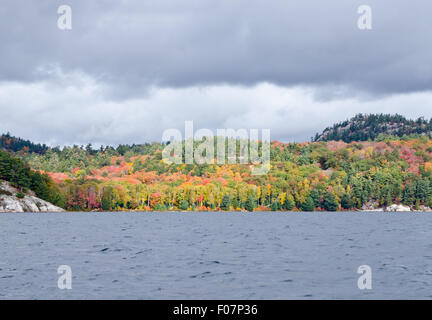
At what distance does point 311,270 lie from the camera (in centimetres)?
4934

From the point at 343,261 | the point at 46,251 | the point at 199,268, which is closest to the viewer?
the point at 199,268

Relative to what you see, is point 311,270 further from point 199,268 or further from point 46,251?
point 46,251

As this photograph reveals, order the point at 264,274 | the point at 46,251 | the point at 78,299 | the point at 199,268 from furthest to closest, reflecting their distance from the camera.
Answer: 1. the point at 46,251
2. the point at 199,268
3. the point at 264,274
4. the point at 78,299
